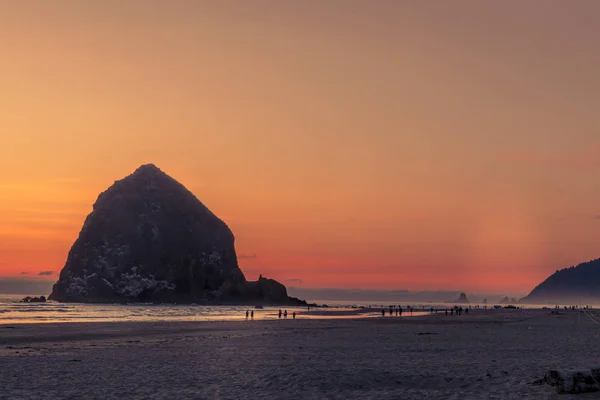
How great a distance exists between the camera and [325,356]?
3184 centimetres

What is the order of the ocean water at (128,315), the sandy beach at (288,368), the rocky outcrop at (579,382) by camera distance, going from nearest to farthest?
the rocky outcrop at (579,382) → the sandy beach at (288,368) → the ocean water at (128,315)

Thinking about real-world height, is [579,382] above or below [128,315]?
below

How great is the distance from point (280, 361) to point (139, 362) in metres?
6.58

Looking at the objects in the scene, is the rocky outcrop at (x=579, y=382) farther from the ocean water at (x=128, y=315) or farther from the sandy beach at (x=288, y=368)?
the ocean water at (x=128, y=315)

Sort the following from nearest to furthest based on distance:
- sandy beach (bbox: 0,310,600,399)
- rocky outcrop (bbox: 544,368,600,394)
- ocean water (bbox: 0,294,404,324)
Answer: rocky outcrop (bbox: 544,368,600,394)
sandy beach (bbox: 0,310,600,399)
ocean water (bbox: 0,294,404,324)

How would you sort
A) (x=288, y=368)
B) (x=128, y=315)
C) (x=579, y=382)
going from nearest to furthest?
(x=579, y=382), (x=288, y=368), (x=128, y=315)

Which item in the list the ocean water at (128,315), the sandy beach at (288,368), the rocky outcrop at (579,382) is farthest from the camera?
the ocean water at (128,315)

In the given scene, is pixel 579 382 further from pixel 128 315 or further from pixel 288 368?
pixel 128 315

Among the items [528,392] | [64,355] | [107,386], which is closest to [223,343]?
[64,355]

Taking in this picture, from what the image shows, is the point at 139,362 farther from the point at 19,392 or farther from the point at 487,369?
the point at 487,369

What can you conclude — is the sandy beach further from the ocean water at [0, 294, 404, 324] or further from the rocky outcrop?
the ocean water at [0, 294, 404, 324]

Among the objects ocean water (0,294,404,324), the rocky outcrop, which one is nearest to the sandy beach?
the rocky outcrop

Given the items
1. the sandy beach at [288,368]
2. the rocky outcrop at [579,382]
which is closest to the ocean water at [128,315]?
the sandy beach at [288,368]

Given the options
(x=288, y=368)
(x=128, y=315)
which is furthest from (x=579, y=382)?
(x=128, y=315)
